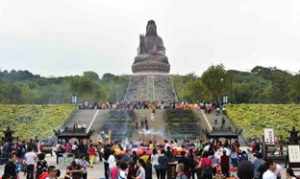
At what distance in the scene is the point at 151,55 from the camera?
98.1 m

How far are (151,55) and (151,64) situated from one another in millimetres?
1432

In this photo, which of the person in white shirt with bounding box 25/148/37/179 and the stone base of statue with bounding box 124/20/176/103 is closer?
the person in white shirt with bounding box 25/148/37/179

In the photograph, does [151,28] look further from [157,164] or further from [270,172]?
[270,172]

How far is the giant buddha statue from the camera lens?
3863 inches

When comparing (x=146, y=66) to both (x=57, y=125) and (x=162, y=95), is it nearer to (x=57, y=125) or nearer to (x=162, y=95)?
(x=162, y=95)

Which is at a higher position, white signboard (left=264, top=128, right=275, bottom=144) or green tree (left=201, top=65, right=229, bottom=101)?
green tree (left=201, top=65, right=229, bottom=101)

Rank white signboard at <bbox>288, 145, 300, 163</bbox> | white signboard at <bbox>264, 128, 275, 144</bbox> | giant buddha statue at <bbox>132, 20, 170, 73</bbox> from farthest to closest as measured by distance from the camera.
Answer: giant buddha statue at <bbox>132, 20, 170, 73</bbox>, white signboard at <bbox>264, 128, 275, 144</bbox>, white signboard at <bbox>288, 145, 300, 163</bbox>

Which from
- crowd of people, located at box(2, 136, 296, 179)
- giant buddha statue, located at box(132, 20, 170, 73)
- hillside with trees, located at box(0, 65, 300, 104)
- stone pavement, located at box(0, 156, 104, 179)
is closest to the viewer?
crowd of people, located at box(2, 136, 296, 179)

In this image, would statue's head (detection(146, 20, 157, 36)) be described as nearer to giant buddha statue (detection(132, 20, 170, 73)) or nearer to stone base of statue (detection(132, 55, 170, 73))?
giant buddha statue (detection(132, 20, 170, 73))

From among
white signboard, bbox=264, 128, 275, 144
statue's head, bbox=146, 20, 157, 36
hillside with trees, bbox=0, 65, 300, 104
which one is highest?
statue's head, bbox=146, 20, 157, 36

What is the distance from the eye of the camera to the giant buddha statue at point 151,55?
9812 centimetres

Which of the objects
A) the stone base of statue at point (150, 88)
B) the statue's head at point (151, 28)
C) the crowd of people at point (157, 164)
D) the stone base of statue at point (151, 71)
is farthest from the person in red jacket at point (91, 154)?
the statue's head at point (151, 28)

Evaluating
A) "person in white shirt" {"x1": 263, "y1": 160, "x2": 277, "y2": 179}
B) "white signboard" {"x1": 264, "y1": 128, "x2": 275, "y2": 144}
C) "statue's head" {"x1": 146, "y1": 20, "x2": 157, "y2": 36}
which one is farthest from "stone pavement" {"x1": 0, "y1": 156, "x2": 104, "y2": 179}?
"statue's head" {"x1": 146, "y1": 20, "x2": 157, "y2": 36}

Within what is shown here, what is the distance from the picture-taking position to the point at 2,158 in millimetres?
30875
